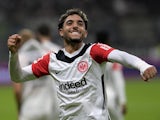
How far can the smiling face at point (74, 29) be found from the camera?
244 inches

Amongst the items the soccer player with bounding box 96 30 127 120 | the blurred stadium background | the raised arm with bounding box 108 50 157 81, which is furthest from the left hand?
the blurred stadium background

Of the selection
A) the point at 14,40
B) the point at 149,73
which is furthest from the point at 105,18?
the point at 149,73

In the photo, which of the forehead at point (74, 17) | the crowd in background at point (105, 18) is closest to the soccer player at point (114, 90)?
the forehead at point (74, 17)

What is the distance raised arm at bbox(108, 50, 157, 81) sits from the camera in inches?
209

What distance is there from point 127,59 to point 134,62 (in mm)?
99

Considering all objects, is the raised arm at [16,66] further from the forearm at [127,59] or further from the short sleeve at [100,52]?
the forearm at [127,59]

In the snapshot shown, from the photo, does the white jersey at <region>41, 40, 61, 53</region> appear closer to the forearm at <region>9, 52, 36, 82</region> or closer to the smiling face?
the forearm at <region>9, 52, 36, 82</region>

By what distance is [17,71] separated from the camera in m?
6.53

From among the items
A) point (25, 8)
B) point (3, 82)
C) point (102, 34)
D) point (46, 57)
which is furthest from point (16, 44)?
point (25, 8)

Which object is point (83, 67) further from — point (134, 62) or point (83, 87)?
point (134, 62)

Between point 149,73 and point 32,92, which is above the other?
point 149,73

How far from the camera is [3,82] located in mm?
25156

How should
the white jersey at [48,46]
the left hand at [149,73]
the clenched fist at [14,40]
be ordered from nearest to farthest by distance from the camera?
1. the left hand at [149,73]
2. the clenched fist at [14,40]
3. the white jersey at [48,46]

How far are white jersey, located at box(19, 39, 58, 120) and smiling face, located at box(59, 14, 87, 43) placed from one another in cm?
345
